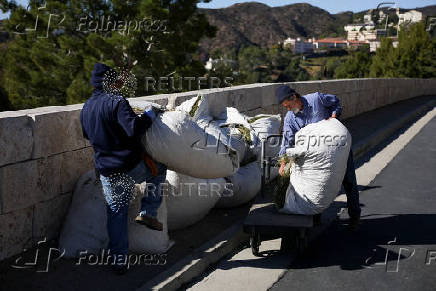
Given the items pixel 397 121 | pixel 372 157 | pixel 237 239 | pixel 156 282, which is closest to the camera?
pixel 156 282

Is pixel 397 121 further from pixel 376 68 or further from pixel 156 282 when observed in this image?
pixel 376 68

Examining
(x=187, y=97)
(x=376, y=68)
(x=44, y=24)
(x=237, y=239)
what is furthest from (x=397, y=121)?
(x=376, y=68)

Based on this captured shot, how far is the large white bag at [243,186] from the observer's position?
225 inches

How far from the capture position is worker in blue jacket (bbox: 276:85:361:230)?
4965mm

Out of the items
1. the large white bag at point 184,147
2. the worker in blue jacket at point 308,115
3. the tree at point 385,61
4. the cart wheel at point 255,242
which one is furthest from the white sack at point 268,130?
the tree at point 385,61

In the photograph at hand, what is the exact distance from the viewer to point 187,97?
21.4ft

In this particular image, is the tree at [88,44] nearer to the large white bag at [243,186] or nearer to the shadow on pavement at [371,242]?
the large white bag at [243,186]

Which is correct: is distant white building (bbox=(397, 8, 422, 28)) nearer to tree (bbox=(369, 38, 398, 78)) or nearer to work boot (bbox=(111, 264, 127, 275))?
tree (bbox=(369, 38, 398, 78))

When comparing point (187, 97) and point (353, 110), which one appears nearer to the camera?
point (187, 97)

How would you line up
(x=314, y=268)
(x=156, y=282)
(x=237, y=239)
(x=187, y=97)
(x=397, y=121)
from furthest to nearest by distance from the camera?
(x=397, y=121) < (x=187, y=97) < (x=237, y=239) < (x=314, y=268) < (x=156, y=282)

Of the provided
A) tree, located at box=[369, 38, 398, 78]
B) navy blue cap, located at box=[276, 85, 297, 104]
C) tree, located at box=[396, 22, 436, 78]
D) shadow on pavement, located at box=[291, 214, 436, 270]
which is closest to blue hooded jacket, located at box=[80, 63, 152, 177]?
navy blue cap, located at box=[276, 85, 297, 104]

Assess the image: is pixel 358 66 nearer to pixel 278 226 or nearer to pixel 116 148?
pixel 278 226

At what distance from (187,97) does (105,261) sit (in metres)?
2.75

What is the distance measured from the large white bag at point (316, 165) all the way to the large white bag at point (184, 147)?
0.72 m
